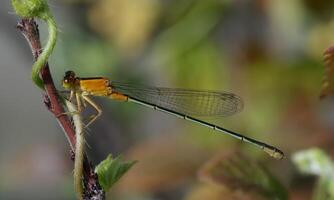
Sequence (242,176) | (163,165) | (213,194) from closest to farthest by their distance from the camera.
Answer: (242,176) → (213,194) → (163,165)

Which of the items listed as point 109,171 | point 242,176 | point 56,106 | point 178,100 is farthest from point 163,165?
point 56,106

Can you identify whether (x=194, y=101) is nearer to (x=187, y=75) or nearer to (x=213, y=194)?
(x=213, y=194)

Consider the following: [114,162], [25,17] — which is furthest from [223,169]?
[25,17]

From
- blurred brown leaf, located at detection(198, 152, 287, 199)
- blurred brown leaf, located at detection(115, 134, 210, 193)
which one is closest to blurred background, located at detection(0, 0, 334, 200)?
blurred brown leaf, located at detection(115, 134, 210, 193)

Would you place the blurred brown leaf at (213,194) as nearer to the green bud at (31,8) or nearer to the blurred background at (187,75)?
the blurred background at (187,75)

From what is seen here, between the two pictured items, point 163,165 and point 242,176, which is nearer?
point 242,176

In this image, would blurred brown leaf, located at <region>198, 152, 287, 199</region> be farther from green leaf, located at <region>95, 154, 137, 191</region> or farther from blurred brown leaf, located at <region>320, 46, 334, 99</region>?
green leaf, located at <region>95, 154, 137, 191</region>
